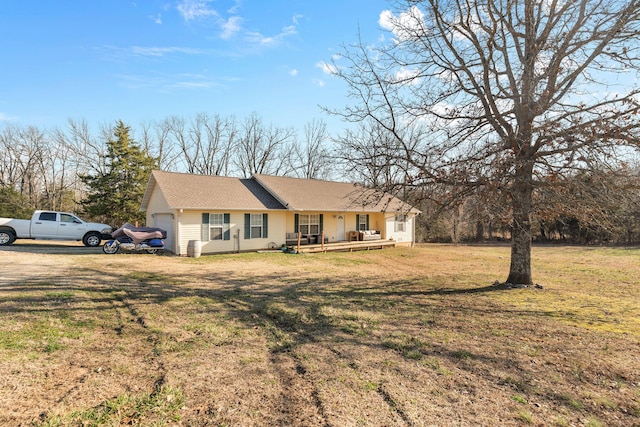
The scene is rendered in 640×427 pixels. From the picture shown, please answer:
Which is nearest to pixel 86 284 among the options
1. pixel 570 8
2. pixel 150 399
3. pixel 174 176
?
pixel 150 399

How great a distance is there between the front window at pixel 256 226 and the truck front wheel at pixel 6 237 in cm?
1103

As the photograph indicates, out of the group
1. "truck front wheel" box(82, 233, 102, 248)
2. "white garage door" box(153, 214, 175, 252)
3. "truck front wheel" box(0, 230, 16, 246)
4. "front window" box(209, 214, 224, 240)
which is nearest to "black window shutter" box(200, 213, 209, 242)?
"front window" box(209, 214, 224, 240)

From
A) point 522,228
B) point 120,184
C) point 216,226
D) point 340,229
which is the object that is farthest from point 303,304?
point 120,184

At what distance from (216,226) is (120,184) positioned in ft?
43.7

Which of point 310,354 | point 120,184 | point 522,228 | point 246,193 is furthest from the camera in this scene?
point 120,184

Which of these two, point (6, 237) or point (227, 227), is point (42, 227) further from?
point (227, 227)

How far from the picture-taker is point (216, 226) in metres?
16.5

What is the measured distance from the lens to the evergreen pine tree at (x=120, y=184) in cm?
2442

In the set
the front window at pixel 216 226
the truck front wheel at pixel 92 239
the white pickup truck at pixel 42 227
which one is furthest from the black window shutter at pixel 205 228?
the white pickup truck at pixel 42 227

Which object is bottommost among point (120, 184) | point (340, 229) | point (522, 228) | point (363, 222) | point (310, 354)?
point (310, 354)

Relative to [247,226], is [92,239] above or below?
below

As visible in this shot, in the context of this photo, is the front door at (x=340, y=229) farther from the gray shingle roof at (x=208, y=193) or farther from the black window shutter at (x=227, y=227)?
the black window shutter at (x=227, y=227)

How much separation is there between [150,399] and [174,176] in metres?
16.4

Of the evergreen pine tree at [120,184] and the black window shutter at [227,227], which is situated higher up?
the evergreen pine tree at [120,184]
